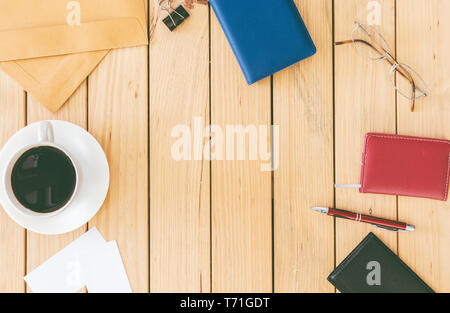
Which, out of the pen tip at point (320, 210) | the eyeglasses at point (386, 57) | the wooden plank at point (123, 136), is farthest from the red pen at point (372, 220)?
the wooden plank at point (123, 136)

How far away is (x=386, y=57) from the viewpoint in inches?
27.7

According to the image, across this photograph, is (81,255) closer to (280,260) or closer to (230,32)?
(280,260)

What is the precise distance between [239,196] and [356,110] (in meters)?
0.31

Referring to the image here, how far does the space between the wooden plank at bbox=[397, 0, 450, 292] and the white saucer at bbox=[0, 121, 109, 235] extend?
63 cm

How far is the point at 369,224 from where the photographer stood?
705mm

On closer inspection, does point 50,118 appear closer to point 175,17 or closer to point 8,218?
point 8,218

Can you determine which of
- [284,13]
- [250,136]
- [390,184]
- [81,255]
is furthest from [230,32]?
[81,255]

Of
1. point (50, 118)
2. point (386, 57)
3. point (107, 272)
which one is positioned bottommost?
point (107, 272)

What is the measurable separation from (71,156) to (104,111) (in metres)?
0.13

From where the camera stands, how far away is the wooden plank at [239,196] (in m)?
0.71
